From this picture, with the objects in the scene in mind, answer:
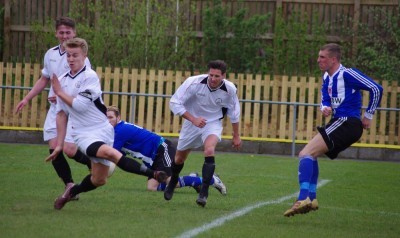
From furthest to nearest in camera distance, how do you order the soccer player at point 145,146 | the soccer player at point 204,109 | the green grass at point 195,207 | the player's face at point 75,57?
1. the soccer player at point 145,146
2. the soccer player at point 204,109
3. the player's face at point 75,57
4. the green grass at point 195,207

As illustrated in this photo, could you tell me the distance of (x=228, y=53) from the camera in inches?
1031

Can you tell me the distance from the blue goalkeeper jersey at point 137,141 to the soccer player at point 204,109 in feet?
4.83

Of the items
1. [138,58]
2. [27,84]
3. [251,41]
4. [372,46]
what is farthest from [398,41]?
[27,84]

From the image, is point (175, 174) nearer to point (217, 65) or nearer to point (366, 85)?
point (217, 65)

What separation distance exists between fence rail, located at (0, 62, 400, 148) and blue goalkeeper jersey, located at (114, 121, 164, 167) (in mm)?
8388

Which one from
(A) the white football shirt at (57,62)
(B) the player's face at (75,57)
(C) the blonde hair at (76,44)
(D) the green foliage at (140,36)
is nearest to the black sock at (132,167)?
(B) the player's face at (75,57)

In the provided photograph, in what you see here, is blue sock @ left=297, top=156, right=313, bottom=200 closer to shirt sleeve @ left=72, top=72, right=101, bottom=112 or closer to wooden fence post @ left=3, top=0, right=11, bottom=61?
shirt sleeve @ left=72, top=72, right=101, bottom=112

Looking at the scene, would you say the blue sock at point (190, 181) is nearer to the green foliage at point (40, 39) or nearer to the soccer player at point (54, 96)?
the soccer player at point (54, 96)

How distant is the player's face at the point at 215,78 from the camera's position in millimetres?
11510

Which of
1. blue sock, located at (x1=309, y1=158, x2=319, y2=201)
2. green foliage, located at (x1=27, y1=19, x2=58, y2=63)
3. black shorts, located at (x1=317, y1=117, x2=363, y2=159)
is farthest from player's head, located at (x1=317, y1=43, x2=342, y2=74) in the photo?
green foliage, located at (x1=27, y1=19, x2=58, y2=63)

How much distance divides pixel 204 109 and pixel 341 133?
1983mm

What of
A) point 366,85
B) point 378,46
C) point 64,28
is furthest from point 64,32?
point 378,46

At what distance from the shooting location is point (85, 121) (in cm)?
1008

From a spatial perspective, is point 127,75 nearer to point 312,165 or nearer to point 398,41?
point 398,41
